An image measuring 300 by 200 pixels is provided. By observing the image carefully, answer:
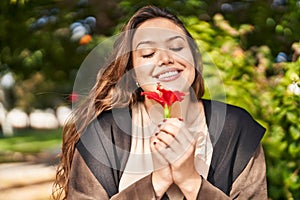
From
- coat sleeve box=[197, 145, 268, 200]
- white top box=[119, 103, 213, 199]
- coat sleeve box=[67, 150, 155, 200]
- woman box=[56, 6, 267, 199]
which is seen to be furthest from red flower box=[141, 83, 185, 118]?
coat sleeve box=[197, 145, 268, 200]

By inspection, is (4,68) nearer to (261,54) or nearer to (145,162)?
(261,54)

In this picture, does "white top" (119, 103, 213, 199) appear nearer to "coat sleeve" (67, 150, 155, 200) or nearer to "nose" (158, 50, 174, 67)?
"coat sleeve" (67, 150, 155, 200)

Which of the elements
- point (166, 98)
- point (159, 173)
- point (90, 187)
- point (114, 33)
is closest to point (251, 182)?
point (159, 173)

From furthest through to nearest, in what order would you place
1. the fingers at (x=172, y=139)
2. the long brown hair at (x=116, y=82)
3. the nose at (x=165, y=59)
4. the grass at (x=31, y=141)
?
the grass at (x=31, y=141) < the long brown hair at (x=116, y=82) < the nose at (x=165, y=59) < the fingers at (x=172, y=139)

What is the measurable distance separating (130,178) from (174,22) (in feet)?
2.20

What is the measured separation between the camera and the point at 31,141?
29.2ft

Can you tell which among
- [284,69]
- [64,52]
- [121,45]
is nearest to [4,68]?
[64,52]

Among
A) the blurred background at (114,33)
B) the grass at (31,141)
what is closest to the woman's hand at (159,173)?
the blurred background at (114,33)

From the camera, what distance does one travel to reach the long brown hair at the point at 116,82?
9.64 feet

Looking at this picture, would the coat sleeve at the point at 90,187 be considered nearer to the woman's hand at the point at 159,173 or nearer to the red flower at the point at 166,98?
the woman's hand at the point at 159,173

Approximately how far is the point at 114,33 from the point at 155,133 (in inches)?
90.4

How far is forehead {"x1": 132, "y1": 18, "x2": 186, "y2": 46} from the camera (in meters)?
2.85

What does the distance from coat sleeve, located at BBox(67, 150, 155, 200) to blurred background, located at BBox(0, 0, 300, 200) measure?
0.44 metres

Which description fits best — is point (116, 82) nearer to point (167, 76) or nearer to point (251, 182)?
point (167, 76)
